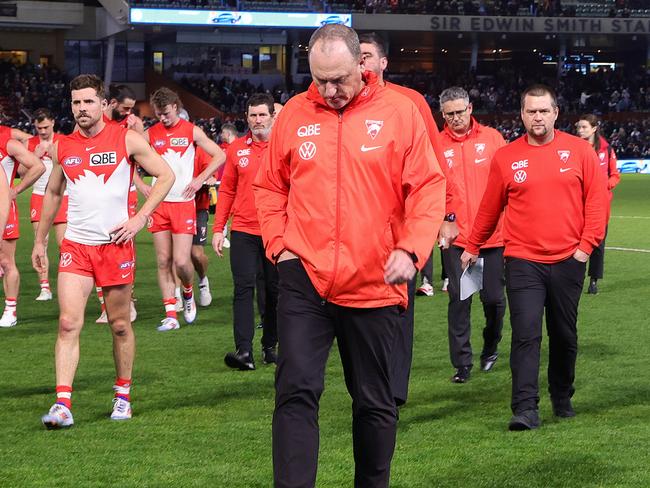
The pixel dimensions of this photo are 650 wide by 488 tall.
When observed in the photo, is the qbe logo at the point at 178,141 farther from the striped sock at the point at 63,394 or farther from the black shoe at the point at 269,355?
the striped sock at the point at 63,394

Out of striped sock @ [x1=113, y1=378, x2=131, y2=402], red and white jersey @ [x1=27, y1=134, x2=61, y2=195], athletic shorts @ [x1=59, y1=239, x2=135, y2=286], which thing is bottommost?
striped sock @ [x1=113, y1=378, x2=131, y2=402]

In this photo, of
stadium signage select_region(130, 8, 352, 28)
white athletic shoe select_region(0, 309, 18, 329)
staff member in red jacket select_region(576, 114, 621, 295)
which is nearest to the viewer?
white athletic shoe select_region(0, 309, 18, 329)

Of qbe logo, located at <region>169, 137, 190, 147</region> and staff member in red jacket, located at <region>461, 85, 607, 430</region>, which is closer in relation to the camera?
staff member in red jacket, located at <region>461, 85, 607, 430</region>

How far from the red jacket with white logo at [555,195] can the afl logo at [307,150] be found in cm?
280

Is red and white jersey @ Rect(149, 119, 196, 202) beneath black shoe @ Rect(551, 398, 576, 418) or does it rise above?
above

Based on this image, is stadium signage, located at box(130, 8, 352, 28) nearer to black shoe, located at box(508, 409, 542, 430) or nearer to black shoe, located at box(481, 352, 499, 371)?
black shoe, located at box(481, 352, 499, 371)

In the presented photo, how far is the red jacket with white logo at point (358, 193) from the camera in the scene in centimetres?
519

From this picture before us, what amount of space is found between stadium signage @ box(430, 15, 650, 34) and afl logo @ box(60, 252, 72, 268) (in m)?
54.7

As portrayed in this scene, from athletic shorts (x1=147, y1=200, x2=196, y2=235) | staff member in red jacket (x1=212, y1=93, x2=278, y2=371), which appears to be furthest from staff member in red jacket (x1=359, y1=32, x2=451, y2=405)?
athletic shorts (x1=147, y1=200, x2=196, y2=235)

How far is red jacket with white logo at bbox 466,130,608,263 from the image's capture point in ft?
25.1

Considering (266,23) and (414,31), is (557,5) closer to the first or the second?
(414,31)

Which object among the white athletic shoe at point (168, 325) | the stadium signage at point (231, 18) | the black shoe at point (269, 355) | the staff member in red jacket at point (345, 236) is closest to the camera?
the staff member in red jacket at point (345, 236)

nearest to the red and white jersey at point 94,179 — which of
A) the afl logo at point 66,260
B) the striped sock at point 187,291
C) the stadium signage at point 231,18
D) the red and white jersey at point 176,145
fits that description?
the afl logo at point 66,260

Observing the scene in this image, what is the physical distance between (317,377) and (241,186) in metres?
5.21
